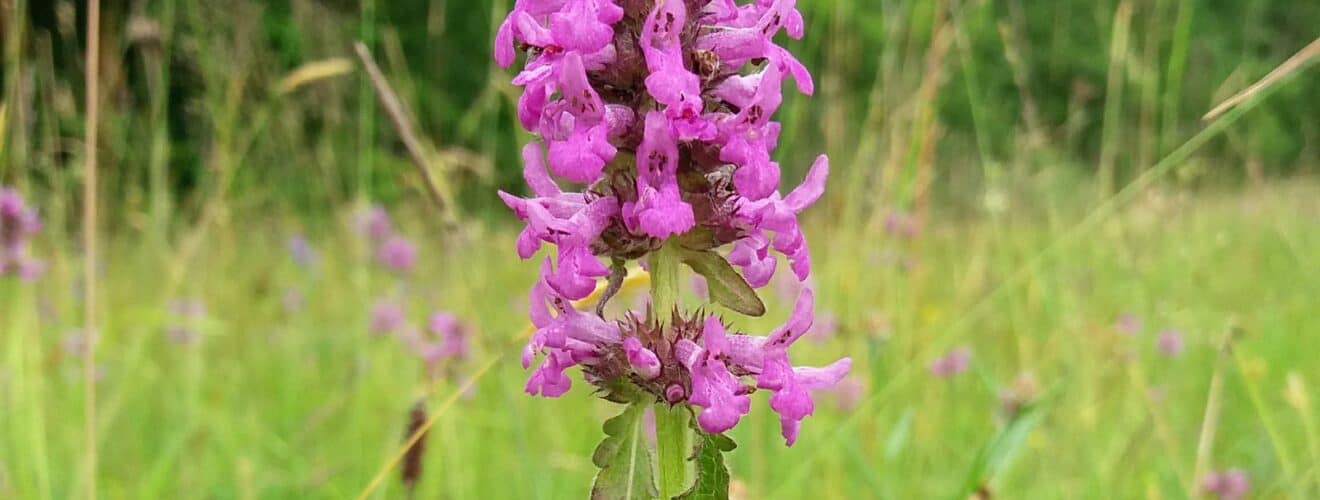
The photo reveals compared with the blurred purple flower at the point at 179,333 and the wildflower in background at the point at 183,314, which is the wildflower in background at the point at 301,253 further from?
the blurred purple flower at the point at 179,333

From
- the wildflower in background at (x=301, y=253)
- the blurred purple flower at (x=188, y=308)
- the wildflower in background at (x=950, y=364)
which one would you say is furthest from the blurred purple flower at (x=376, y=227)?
the wildflower in background at (x=950, y=364)


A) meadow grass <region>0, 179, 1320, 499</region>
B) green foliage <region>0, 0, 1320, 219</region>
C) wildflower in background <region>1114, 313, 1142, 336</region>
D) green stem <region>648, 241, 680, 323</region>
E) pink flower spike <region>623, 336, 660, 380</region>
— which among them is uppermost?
green foliage <region>0, 0, 1320, 219</region>

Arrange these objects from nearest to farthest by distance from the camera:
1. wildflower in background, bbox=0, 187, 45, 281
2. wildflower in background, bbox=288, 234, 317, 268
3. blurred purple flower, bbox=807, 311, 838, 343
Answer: wildflower in background, bbox=0, 187, 45, 281 → blurred purple flower, bbox=807, 311, 838, 343 → wildflower in background, bbox=288, 234, 317, 268

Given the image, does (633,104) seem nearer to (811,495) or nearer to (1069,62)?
(811,495)

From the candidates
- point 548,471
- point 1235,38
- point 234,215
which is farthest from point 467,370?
point 1235,38

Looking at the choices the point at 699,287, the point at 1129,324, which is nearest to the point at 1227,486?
the point at 1129,324

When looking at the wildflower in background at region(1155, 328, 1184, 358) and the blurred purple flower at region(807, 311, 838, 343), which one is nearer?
the blurred purple flower at region(807, 311, 838, 343)

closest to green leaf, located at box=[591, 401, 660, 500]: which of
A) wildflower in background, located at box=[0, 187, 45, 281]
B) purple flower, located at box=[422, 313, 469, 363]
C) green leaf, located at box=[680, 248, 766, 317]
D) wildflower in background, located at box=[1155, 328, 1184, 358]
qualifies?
green leaf, located at box=[680, 248, 766, 317]

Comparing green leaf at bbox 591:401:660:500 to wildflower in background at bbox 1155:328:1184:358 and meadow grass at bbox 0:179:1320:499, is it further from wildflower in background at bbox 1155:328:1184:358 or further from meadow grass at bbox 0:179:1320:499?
wildflower in background at bbox 1155:328:1184:358
